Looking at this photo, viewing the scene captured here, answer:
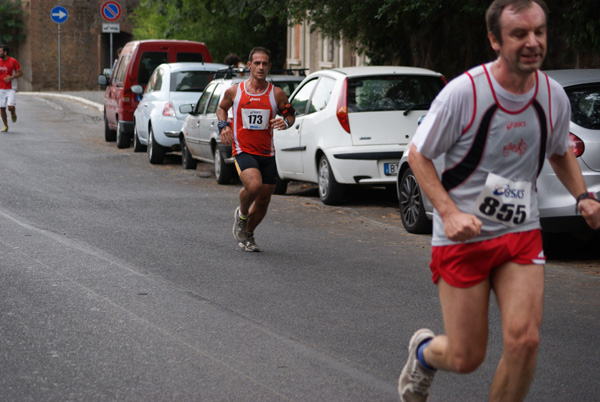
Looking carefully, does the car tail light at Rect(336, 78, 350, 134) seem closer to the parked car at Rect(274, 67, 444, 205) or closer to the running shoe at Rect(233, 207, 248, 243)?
the parked car at Rect(274, 67, 444, 205)

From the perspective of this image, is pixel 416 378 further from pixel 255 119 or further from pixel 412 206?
pixel 412 206

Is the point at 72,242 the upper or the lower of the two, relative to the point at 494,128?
lower

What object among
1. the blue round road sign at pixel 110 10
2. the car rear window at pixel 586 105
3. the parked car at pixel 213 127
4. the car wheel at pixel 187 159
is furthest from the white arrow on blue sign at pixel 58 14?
the car rear window at pixel 586 105

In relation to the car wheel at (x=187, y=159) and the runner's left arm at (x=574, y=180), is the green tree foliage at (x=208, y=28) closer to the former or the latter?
the car wheel at (x=187, y=159)

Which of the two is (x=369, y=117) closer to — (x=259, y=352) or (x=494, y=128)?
(x=259, y=352)

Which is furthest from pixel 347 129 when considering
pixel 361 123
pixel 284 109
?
pixel 284 109

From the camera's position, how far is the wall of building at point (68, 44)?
56.4 m

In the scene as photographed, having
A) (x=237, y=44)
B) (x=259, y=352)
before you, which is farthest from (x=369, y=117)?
(x=237, y=44)

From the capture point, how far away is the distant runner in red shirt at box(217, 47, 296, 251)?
9.52 meters

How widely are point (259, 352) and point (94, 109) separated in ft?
99.8

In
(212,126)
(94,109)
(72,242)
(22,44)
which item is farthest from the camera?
(22,44)

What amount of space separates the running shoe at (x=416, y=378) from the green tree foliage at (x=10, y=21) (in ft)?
179

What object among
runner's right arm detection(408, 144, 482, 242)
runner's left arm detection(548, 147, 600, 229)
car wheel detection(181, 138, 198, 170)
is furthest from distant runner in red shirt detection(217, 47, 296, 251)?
car wheel detection(181, 138, 198, 170)

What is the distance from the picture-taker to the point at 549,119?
13.7ft
